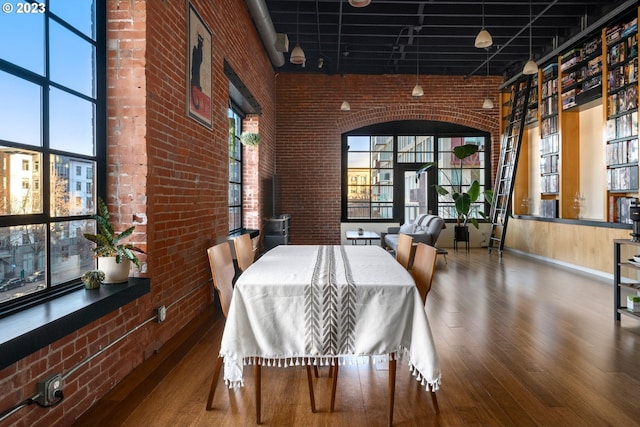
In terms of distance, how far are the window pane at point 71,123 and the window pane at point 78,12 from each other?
0.44 m

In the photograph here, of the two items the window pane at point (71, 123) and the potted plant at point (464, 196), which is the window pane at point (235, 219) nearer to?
the window pane at point (71, 123)

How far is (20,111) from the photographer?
203cm

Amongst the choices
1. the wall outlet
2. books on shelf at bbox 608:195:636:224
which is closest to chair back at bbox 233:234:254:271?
the wall outlet

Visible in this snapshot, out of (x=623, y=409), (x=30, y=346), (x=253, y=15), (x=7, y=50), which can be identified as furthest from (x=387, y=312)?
(x=253, y=15)

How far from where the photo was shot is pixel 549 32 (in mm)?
7566

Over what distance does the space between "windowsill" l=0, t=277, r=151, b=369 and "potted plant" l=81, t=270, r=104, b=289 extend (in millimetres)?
34

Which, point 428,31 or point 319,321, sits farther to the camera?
point 428,31

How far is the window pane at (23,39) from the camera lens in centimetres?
194

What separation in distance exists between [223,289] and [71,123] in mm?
1326

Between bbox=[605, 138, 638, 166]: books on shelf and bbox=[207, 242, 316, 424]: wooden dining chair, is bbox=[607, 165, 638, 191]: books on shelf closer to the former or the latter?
bbox=[605, 138, 638, 166]: books on shelf

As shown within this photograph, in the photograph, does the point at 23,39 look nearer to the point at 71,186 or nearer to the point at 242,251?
the point at 71,186

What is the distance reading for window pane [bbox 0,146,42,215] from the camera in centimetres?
193

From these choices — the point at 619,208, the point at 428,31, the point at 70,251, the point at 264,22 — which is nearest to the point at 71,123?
the point at 70,251

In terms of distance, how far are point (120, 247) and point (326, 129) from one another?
772cm
